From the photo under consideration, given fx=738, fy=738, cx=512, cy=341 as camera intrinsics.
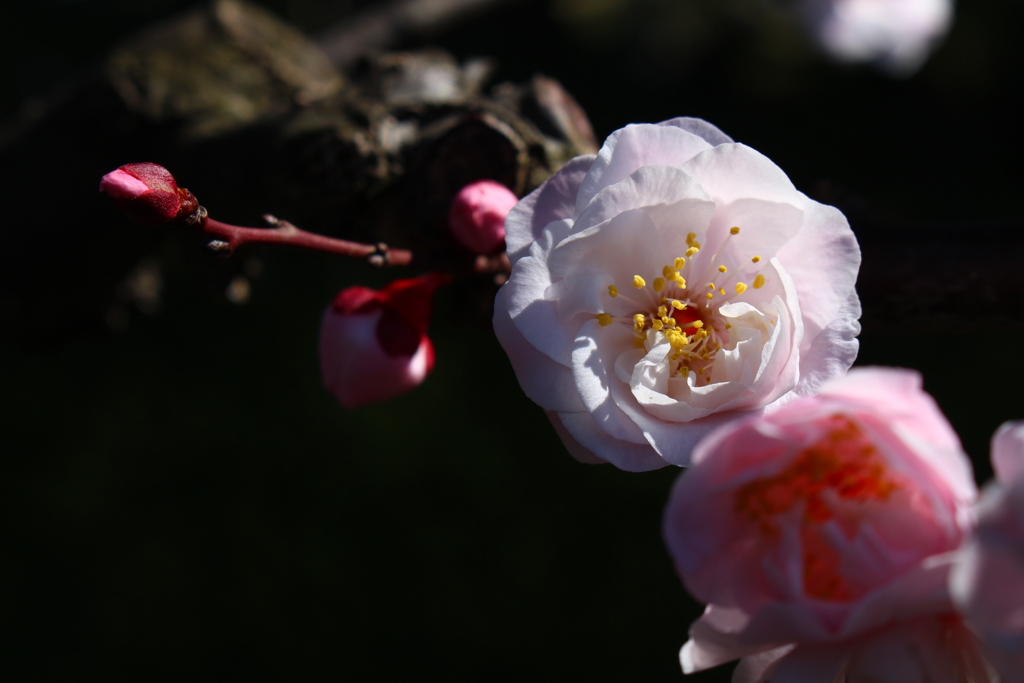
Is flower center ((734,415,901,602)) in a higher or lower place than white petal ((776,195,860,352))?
lower

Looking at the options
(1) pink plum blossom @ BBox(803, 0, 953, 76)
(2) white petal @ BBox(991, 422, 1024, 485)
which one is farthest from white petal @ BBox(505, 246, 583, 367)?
(1) pink plum blossom @ BBox(803, 0, 953, 76)

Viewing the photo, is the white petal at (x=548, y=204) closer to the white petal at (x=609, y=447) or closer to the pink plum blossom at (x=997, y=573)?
the white petal at (x=609, y=447)

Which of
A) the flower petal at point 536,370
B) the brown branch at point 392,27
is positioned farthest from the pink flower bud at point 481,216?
the brown branch at point 392,27

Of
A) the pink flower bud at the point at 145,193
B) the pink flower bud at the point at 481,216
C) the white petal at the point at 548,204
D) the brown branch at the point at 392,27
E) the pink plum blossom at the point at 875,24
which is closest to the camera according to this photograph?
the pink flower bud at the point at 145,193

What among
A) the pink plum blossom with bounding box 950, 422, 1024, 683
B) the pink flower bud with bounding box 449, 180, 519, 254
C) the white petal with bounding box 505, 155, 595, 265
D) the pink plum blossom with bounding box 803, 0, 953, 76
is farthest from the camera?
the pink plum blossom with bounding box 803, 0, 953, 76

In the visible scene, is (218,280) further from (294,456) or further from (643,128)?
(294,456)

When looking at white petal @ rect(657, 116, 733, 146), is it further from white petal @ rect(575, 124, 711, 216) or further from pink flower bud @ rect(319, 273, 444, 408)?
pink flower bud @ rect(319, 273, 444, 408)

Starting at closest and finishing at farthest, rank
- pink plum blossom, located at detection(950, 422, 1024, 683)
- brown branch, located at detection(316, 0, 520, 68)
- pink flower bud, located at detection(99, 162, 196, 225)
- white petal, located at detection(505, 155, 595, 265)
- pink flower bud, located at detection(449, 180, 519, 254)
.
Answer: pink plum blossom, located at detection(950, 422, 1024, 683), pink flower bud, located at detection(99, 162, 196, 225), white petal, located at detection(505, 155, 595, 265), pink flower bud, located at detection(449, 180, 519, 254), brown branch, located at detection(316, 0, 520, 68)

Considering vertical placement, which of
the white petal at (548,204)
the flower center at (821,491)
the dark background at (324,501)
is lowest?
the dark background at (324,501)
